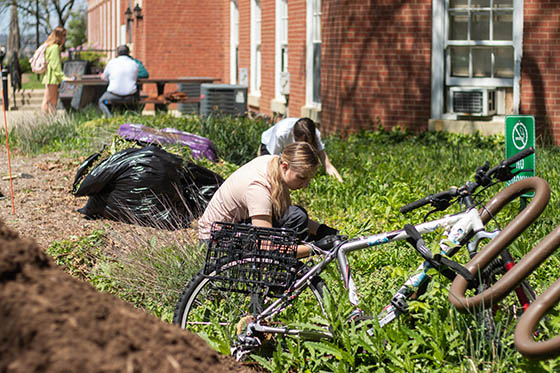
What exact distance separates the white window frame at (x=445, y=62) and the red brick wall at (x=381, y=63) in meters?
0.10

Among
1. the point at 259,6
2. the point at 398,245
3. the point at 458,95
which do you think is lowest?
the point at 398,245

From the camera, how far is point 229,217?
541 centimetres

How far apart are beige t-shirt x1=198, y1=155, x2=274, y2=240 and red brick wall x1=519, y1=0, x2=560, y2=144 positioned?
7706mm

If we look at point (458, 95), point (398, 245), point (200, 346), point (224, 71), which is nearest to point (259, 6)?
point (224, 71)

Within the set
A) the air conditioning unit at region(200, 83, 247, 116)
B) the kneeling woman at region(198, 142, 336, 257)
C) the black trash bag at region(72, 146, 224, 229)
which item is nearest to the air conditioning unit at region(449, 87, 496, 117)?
the air conditioning unit at region(200, 83, 247, 116)

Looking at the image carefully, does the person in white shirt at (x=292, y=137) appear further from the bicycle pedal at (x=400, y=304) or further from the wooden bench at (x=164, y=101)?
the wooden bench at (x=164, y=101)

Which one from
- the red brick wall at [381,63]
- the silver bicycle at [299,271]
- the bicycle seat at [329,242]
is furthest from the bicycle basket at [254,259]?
the red brick wall at [381,63]

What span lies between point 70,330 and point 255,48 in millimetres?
18775

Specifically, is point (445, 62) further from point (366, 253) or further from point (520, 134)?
point (366, 253)

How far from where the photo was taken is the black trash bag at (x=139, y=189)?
7.71m

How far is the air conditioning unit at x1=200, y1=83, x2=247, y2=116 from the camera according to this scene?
669 inches

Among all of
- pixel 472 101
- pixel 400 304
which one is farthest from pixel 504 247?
pixel 472 101

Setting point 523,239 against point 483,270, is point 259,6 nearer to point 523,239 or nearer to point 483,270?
point 523,239

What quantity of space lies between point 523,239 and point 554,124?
6.43 metres
